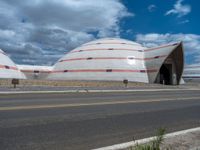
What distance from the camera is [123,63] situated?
2032 inches

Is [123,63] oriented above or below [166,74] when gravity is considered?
above

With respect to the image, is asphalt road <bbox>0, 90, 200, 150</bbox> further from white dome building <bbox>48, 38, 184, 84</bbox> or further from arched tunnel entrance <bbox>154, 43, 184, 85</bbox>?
arched tunnel entrance <bbox>154, 43, 184, 85</bbox>

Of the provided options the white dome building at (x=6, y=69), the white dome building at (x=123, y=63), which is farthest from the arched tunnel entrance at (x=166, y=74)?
the white dome building at (x=6, y=69)

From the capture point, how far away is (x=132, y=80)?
164ft

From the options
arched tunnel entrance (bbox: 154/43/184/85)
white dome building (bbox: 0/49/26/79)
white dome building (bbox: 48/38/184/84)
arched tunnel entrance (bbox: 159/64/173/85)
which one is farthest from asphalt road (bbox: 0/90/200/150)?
arched tunnel entrance (bbox: 159/64/173/85)

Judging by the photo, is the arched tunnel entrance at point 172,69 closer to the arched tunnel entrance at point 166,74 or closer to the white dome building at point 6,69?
the arched tunnel entrance at point 166,74

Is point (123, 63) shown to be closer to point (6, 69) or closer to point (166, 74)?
point (166, 74)

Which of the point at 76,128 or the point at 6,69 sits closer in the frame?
the point at 76,128

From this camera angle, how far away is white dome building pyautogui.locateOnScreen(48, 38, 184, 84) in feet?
166

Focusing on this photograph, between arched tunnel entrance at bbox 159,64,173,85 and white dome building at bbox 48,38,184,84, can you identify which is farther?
arched tunnel entrance at bbox 159,64,173,85

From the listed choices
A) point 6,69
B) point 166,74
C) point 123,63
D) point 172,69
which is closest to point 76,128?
point 6,69

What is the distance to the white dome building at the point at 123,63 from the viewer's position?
50625 mm

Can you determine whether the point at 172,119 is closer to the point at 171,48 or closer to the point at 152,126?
the point at 152,126

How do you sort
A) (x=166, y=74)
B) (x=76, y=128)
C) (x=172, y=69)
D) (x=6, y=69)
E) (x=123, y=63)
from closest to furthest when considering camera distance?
(x=76, y=128) < (x=6, y=69) < (x=123, y=63) < (x=172, y=69) < (x=166, y=74)
